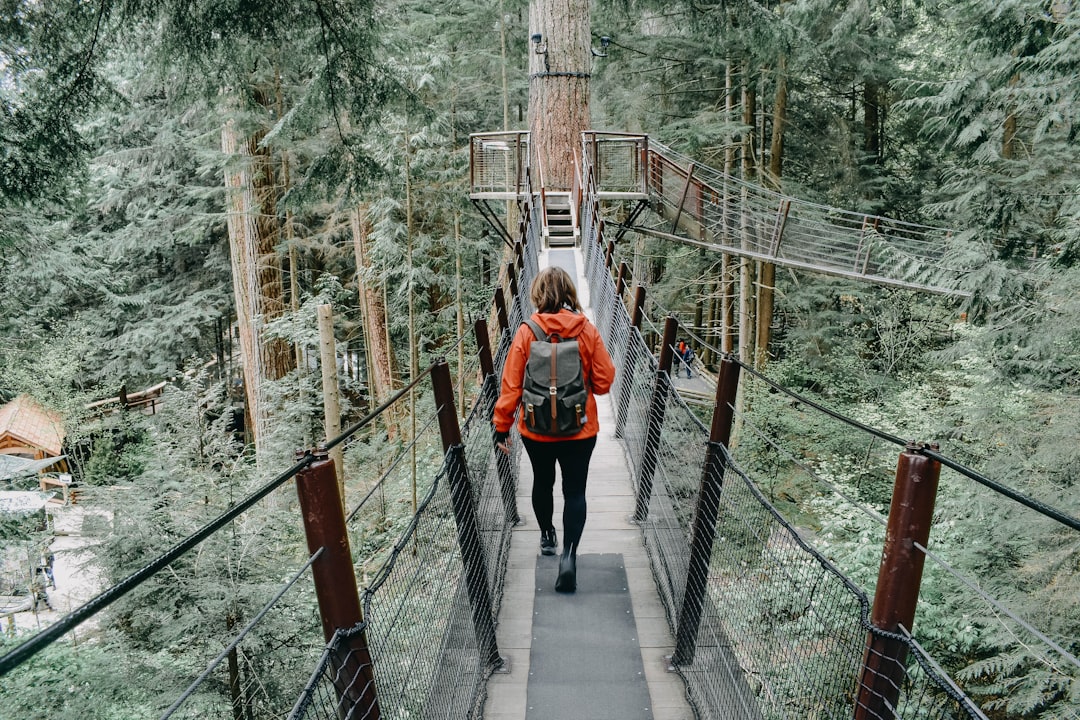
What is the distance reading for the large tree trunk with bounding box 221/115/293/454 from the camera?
1034cm

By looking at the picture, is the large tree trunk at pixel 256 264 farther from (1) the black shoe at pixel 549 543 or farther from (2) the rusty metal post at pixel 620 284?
(1) the black shoe at pixel 549 543

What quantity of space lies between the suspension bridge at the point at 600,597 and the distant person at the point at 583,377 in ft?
0.84

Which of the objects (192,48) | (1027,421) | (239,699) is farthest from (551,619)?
(1027,421)

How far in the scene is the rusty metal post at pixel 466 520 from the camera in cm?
258

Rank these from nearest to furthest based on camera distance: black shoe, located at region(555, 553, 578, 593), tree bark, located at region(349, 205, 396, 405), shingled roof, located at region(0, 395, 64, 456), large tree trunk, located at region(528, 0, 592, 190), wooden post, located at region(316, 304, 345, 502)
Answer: black shoe, located at region(555, 553, 578, 593), wooden post, located at region(316, 304, 345, 502), large tree trunk, located at region(528, 0, 592, 190), tree bark, located at region(349, 205, 396, 405), shingled roof, located at region(0, 395, 64, 456)

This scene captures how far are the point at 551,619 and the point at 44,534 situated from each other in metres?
7.17

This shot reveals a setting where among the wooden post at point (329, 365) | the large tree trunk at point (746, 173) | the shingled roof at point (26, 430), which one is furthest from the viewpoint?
the shingled roof at point (26, 430)

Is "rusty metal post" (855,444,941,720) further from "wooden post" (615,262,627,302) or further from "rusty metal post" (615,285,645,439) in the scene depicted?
"wooden post" (615,262,627,302)

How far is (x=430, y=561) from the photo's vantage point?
2213 millimetres

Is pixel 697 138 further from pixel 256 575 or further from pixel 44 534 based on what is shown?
pixel 44 534

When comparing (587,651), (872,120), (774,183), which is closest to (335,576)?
(587,651)

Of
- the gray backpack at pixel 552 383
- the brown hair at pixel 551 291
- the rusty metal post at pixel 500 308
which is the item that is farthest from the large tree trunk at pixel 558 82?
the gray backpack at pixel 552 383

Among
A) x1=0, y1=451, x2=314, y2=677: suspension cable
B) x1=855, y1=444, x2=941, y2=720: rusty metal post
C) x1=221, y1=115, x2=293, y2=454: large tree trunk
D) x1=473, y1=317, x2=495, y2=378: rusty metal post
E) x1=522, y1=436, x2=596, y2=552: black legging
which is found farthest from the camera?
x1=221, y1=115, x2=293, y2=454: large tree trunk

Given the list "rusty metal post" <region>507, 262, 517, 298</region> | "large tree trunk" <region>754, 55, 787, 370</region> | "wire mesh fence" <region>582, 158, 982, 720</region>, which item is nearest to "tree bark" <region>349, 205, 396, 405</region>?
"large tree trunk" <region>754, 55, 787, 370</region>
